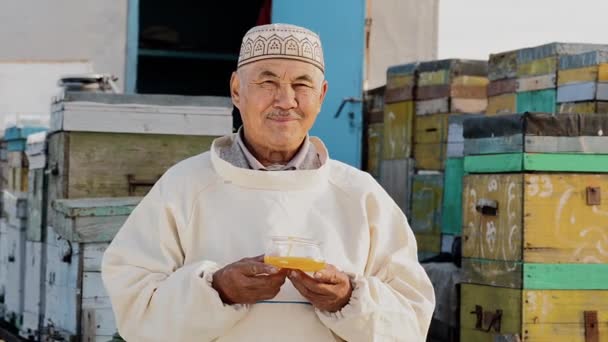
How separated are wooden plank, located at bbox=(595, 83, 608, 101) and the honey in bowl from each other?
403cm

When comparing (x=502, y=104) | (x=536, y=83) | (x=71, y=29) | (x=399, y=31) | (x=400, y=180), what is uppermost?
(x=399, y=31)

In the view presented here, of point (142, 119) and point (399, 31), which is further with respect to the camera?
point (399, 31)

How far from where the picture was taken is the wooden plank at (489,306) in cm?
551

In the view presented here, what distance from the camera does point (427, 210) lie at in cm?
774

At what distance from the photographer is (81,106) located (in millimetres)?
5980

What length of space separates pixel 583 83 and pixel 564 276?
1.23m

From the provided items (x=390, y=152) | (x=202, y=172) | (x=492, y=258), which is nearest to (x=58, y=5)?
(x=390, y=152)

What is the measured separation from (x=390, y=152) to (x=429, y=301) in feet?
18.3

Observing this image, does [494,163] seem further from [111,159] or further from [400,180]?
[400,180]

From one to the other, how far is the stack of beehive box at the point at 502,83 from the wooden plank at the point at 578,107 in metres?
0.47

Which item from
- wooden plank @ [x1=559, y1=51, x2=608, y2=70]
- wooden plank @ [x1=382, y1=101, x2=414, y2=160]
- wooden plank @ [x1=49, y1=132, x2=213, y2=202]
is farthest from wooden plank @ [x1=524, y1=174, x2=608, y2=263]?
wooden plank @ [x1=382, y1=101, x2=414, y2=160]

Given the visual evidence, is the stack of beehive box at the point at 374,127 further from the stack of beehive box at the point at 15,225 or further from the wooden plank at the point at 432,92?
the stack of beehive box at the point at 15,225

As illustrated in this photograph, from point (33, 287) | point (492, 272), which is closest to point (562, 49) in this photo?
point (492, 272)

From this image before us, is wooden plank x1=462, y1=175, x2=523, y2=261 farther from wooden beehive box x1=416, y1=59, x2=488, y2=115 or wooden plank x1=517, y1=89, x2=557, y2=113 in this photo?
wooden beehive box x1=416, y1=59, x2=488, y2=115
